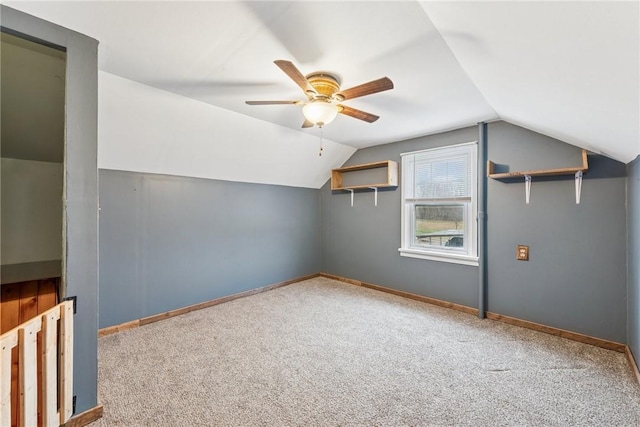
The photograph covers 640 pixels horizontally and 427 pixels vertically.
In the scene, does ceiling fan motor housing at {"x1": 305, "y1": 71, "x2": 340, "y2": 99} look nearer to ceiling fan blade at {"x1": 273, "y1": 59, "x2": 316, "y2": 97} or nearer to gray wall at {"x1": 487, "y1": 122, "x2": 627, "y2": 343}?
ceiling fan blade at {"x1": 273, "y1": 59, "x2": 316, "y2": 97}

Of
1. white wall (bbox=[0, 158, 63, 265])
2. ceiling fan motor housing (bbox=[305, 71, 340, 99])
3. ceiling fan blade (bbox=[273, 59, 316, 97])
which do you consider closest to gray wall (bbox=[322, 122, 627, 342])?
ceiling fan motor housing (bbox=[305, 71, 340, 99])

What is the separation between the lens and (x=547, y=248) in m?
2.68

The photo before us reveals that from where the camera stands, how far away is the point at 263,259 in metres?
4.02

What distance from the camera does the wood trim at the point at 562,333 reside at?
2332 millimetres

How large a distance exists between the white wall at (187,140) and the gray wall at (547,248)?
5.68 ft

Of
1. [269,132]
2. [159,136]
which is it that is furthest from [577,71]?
[159,136]

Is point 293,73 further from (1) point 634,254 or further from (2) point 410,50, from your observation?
(1) point 634,254

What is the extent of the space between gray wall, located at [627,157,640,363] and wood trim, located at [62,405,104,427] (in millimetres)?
3580

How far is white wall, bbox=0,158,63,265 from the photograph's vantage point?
203cm

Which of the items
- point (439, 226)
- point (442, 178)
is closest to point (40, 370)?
point (439, 226)

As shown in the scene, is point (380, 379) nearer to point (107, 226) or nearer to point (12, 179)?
point (107, 226)

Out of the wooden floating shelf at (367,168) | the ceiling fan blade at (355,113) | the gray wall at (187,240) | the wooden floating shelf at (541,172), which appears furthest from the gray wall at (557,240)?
the gray wall at (187,240)

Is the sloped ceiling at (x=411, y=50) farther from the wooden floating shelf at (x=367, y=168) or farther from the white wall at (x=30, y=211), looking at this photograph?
the wooden floating shelf at (x=367, y=168)

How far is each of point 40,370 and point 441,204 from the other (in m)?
3.77
